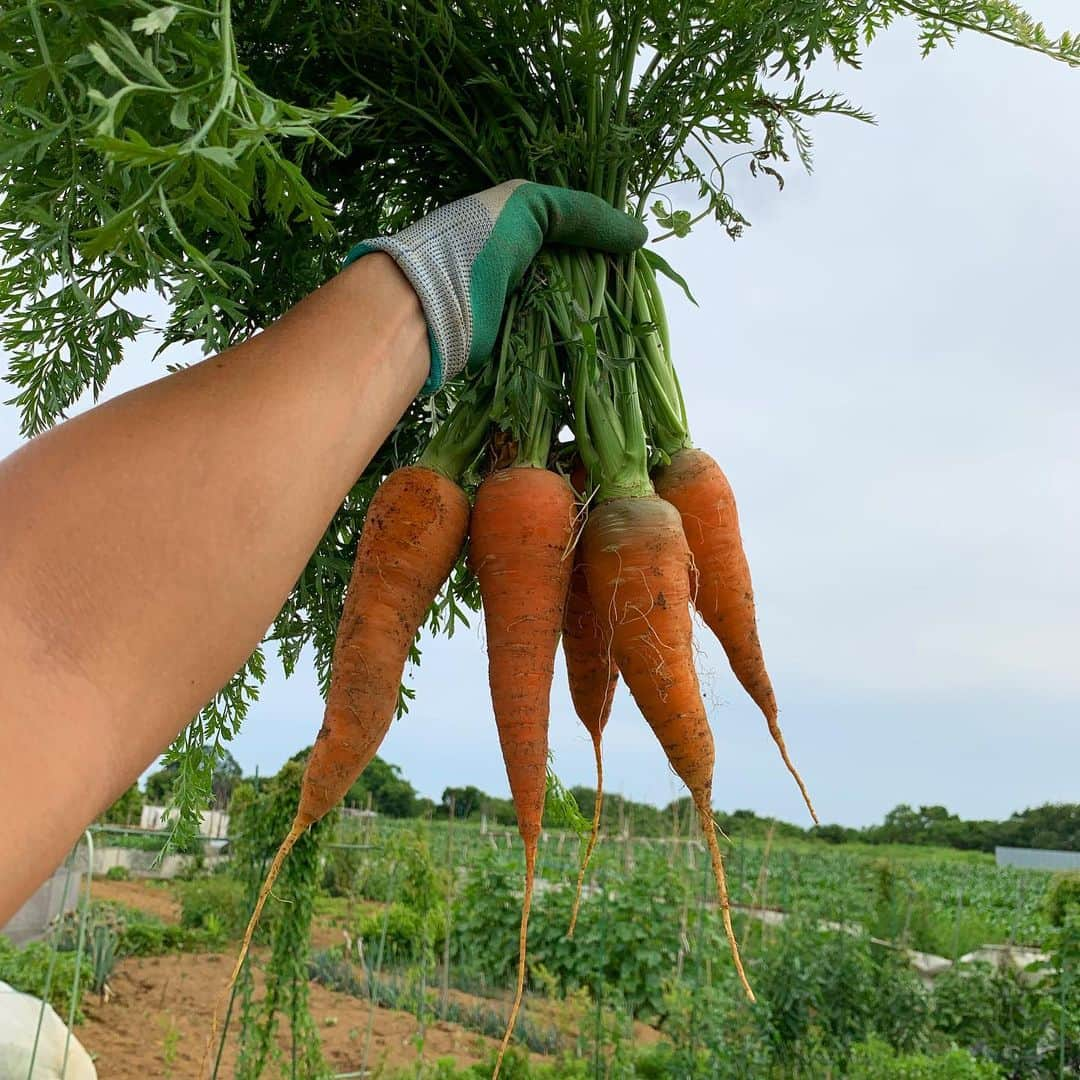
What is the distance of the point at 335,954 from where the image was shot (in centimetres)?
802

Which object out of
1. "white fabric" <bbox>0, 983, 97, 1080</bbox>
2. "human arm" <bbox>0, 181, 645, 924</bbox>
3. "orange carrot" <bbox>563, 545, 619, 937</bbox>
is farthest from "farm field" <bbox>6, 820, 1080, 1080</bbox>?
"human arm" <bbox>0, 181, 645, 924</bbox>

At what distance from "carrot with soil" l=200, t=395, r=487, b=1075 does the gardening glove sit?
177 millimetres

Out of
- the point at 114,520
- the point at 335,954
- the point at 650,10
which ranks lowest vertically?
the point at 335,954

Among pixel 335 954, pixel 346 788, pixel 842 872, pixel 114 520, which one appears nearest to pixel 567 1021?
pixel 335 954

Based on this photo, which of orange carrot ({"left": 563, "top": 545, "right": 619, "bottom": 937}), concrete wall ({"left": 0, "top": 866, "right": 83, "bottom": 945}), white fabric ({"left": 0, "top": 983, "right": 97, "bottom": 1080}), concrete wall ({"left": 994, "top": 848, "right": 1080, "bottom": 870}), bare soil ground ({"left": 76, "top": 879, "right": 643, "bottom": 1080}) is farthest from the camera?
concrete wall ({"left": 994, "top": 848, "right": 1080, "bottom": 870})

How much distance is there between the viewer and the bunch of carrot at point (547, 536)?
1337 mm

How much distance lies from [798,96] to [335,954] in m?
7.92

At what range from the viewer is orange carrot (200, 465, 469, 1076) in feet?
4.41

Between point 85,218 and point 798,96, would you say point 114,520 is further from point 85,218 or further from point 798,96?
A: point 798,96

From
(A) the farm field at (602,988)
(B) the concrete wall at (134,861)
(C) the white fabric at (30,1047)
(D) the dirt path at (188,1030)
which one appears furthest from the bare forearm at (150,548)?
(B) the concrete wall at (134,861)

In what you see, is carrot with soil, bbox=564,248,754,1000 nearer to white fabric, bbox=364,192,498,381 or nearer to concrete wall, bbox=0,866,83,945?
white fabric, bbox=364,192,498,381

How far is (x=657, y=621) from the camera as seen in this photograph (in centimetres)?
143

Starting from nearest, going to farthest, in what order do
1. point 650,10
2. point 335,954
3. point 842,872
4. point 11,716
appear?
point 11,716 < point 650,10 < point 335,954 < point 842,872

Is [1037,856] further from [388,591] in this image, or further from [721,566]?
[388,591]
